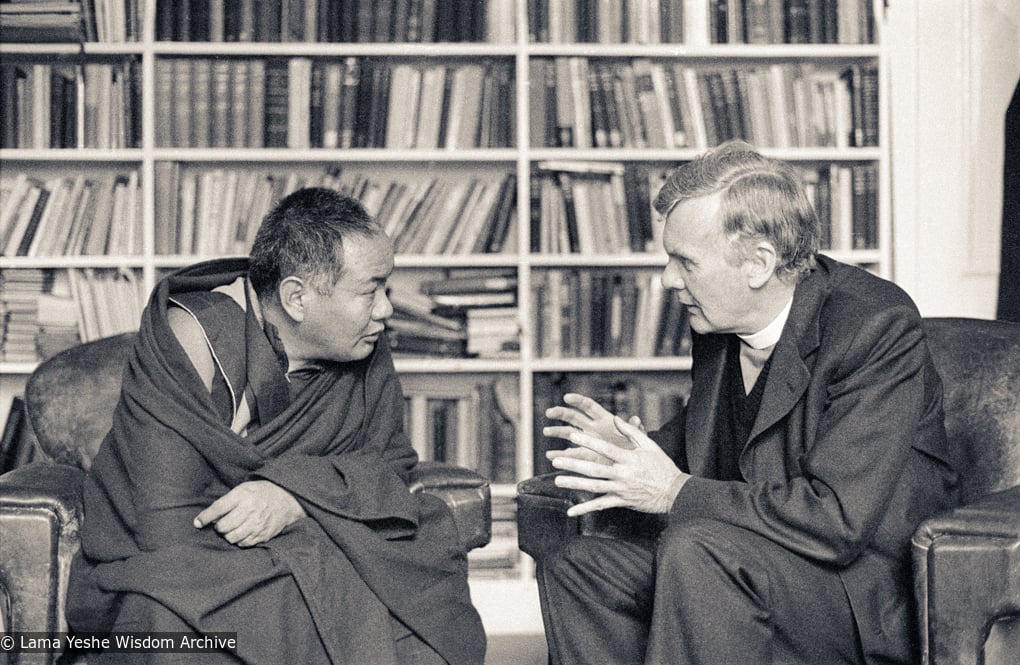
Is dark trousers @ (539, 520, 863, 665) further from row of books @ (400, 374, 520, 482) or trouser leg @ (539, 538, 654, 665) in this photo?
row of books @ (400, 374, 520, 482)

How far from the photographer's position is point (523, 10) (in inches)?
138

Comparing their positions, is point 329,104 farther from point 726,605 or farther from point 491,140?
point 726,605

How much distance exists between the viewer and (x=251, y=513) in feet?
6.56

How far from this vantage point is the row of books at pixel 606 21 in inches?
139

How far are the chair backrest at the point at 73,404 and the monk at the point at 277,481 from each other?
13.0 inches

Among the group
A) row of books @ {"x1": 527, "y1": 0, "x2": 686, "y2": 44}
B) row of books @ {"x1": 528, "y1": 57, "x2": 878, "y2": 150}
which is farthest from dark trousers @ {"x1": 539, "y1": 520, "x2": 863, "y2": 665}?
row of books @ {"x1": 527, "y1": 0, "x2": 686, "y2": 44}

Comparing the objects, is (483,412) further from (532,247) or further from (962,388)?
(962,388)

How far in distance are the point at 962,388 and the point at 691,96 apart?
5.37ft

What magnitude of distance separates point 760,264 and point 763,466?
371 mm

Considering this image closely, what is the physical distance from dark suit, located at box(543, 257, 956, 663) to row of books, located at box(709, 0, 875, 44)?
5.60ft

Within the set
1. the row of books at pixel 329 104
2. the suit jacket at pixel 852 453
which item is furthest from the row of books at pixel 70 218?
the suit jacket at pixel 852 453

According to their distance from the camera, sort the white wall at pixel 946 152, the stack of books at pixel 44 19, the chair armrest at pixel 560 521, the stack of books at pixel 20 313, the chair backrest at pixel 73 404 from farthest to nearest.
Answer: the white wall at pixel 946 152
the stack of books at pixel 20 313
the stack of books at pixel 44 19
the chair backrest at pixel 73 404
the chair armrest at pixel 560 521

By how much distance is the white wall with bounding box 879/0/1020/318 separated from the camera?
368 cm

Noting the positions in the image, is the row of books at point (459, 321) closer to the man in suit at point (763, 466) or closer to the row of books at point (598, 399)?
the row of books at point (598, 399)
